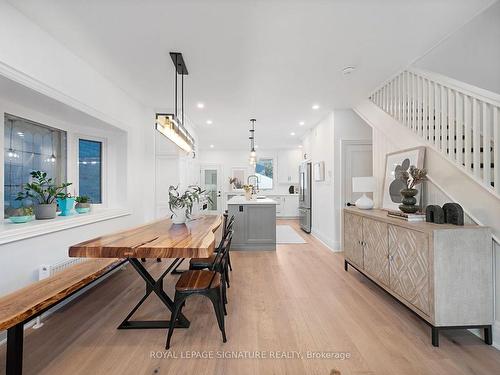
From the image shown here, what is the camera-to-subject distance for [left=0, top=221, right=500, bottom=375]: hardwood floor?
1.66 metres

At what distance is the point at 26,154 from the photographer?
2.55 meters

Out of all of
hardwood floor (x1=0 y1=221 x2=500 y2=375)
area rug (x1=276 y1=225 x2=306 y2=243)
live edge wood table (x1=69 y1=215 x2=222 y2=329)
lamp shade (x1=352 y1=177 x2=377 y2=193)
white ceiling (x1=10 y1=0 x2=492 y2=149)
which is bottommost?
hardwood floor (x1=0 y1=221 x2=500 y2=375)

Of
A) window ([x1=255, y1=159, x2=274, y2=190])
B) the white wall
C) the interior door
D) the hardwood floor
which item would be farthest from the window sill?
window ([x1=255, y1=159, x2=274, y2=190])

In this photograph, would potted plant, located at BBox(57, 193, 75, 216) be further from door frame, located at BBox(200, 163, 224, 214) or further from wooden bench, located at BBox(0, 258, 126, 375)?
door frame, located at BBox(200, 163, 224, 214)

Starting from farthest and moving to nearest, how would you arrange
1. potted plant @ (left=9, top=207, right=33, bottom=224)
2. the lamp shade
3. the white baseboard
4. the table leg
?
1. the white baseboard
2. the lamp shade
3. potted plant @ (left=9, top=207, right=33, bottom=224)
4. the table leg

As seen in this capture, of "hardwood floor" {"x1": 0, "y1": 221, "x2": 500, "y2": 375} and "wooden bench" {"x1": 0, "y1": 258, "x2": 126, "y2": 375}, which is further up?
"wooden bench" {"x1": 0, "y1": 258, "x2": 126, "y2": 375}

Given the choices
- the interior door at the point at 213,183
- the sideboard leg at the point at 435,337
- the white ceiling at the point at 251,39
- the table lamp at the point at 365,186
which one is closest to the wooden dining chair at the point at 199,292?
the sideboard leg at the point at 435,337

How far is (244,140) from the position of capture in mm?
7637

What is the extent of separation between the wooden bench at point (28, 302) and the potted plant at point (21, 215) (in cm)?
69

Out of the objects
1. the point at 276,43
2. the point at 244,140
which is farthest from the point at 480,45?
the point at 244,140

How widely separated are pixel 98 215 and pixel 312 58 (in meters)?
3.30

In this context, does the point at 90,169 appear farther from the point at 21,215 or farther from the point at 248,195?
the point at 248,195

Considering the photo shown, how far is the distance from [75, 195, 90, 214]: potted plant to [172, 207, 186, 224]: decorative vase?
55.6 inches

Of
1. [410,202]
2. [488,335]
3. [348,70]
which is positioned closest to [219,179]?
[348,70]
